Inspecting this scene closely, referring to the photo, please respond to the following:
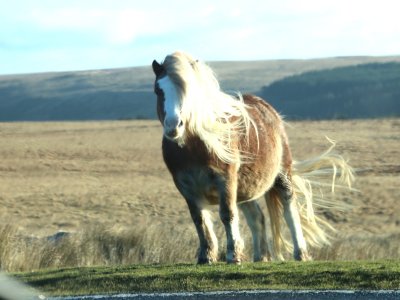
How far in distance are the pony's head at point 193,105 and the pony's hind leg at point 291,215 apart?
1.85 metres

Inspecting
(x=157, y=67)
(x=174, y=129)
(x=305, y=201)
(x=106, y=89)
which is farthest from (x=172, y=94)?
(x=106, y=89)

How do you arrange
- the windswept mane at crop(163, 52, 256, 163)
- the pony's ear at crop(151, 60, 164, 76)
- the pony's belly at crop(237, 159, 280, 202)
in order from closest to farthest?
the windswept mane at crop(163, 52, 256, 163)
the pony's ear at crop(151, 60, 164, 76)
the pony's belly at crop(237, 159, 280, 202)

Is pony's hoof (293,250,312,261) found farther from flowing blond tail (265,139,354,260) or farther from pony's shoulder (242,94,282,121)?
pony's shoulder (242,94,282,121)

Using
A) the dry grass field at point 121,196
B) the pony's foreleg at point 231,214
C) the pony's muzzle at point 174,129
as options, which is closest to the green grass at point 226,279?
the pony's foreleg at point 231,214

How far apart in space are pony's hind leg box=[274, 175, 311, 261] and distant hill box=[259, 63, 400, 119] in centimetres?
6006

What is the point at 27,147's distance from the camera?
43.1 metres

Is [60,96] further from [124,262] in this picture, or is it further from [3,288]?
[3,288]

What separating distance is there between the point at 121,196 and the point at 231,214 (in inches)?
719

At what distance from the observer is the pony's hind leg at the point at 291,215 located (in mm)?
11844

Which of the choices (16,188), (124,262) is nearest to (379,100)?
(16,188)

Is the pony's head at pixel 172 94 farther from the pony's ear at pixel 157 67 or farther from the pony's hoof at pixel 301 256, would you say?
the pony's hoof at pixel 301 256

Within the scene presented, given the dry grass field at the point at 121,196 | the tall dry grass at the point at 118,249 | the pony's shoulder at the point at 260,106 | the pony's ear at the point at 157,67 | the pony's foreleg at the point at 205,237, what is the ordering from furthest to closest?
1. the dry grass field at the point at 121,196
2. the tall dry grass at the point at 118,249
3. the pony's shoulder at the point at 260,106
4. the pony's foreleg at the point at 205,237
5. the pony's ear at the point at 157,67

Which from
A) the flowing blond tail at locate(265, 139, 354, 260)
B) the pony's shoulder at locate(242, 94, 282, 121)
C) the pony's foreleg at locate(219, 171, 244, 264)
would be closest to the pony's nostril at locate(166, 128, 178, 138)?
the pony's foreleg at locate(219, 171, 244, 264)

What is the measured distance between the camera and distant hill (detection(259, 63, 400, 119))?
7731 cm
